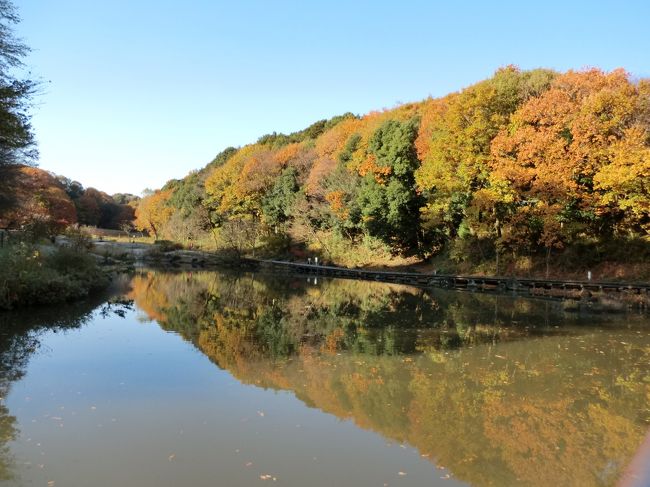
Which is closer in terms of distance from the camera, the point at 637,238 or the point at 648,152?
the point at 648,152

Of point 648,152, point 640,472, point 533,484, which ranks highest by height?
point 648,152

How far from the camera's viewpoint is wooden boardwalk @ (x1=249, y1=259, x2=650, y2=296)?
75.3ft

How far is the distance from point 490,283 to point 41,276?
2116 centimetres

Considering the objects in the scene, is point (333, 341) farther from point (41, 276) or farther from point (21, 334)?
point (41, 276)

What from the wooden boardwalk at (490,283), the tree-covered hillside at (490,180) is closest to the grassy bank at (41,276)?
the wooden boardwalk at (490,283)

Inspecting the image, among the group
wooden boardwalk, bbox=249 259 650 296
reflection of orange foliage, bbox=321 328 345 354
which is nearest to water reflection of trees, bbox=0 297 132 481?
reflection of orange foliage, bbox=321 328 345 354

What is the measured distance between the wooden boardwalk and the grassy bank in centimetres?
1802

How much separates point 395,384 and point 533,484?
3.74 m

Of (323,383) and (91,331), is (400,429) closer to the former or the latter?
(323,383)

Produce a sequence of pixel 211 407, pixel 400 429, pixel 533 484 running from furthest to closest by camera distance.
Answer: pixel 211 407
pixel 400 429
pixel 533 484

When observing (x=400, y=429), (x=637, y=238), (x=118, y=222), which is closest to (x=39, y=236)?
(x=400, y=429)

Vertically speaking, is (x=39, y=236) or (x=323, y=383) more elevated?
(x=39, y=236)

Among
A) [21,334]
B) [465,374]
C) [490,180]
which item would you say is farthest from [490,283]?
[21,334]

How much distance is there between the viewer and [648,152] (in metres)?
21.4
